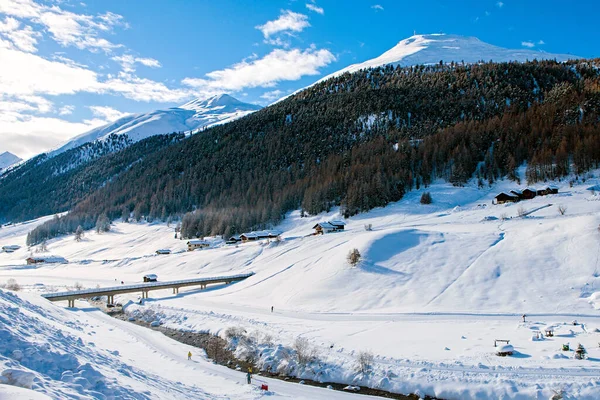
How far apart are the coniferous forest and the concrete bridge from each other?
1756 inches

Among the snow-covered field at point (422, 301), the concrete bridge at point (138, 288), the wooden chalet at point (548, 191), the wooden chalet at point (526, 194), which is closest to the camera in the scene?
the snow-covered field at point (422, 301)

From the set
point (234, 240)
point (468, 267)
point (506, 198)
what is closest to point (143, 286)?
point (234, 240)

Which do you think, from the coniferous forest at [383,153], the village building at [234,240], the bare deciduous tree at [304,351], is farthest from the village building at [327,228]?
the bare deciduous tree at [304,351]

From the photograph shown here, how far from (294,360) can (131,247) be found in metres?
104

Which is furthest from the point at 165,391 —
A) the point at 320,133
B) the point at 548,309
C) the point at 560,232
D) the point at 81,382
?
the point at 320,133

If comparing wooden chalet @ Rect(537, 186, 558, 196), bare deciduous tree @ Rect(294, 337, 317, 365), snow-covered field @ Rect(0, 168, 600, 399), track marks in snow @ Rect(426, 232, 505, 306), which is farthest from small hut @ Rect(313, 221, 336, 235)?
bare deciduous tree @ Rect(294, 337, 317, 365)

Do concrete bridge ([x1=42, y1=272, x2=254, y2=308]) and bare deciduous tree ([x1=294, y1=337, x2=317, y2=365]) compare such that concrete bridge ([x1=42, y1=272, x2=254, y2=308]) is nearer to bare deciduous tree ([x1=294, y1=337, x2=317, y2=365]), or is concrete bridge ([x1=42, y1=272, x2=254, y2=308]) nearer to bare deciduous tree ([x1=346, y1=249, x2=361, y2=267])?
bare deciduous tree ([x1=346, y1=249, x2=361, y2=267])

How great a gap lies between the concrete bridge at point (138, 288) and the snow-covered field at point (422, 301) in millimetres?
1651

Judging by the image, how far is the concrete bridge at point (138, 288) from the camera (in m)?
59.8

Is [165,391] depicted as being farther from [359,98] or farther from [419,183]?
[359,98]

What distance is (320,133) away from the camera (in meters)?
179

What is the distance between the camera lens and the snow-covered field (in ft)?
96.1

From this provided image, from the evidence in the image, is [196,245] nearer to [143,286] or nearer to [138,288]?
[143,286]

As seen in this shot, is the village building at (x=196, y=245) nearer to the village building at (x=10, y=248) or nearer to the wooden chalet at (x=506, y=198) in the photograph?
the wooden chalet at (x=506, y=198)
